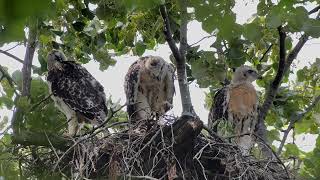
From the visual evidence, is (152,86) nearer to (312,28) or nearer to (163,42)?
(163,42)

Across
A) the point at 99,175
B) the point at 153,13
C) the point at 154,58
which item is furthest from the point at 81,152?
the point at 154,58

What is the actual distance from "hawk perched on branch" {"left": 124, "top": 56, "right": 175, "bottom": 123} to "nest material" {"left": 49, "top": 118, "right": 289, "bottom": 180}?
168cm

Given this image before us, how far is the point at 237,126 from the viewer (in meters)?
6.58

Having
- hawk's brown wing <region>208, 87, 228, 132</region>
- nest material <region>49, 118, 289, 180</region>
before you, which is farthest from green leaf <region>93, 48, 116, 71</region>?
nest material <region>49, 118, 289, 180</region>

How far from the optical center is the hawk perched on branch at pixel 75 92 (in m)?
6.25

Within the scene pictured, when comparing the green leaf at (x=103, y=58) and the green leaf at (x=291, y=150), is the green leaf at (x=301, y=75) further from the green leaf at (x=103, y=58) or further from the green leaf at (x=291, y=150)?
the green leaf at (x=103, y=58)

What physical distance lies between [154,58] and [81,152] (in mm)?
2321

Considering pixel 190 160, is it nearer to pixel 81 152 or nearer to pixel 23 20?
pixel 81 152

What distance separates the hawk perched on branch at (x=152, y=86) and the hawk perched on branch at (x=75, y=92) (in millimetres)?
413

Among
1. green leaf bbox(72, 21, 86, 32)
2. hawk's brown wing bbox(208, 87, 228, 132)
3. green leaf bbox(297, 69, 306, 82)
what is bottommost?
hawk's brown wing bbox(208, 87, 228, 132)

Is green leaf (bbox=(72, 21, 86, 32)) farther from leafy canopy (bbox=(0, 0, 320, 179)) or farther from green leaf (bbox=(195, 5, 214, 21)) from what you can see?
green leaf (bbox=(195, 5, 214, 21))

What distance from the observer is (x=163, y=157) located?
14.6 ft

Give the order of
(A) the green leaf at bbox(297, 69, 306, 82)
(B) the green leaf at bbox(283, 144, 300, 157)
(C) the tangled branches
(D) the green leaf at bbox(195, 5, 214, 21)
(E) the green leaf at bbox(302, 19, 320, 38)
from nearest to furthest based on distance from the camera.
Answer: (D) the green leaf at bbox(195, 5, 214, 21), (E) the green leaf at bbox(302, 19, 320, 38), (C) the tangled branches, (B) the green leaf at bbox(283, 144, 300, 157), (A) the green leaf at bbox(297, 69, 306, 82)

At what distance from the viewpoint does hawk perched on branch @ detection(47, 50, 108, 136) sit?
6250 millimetres
